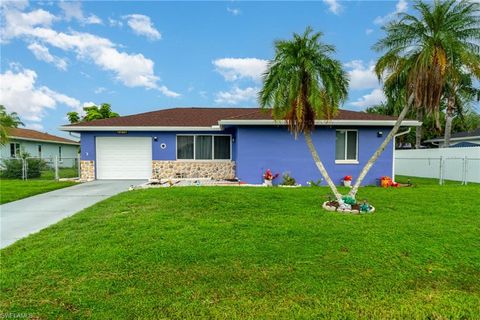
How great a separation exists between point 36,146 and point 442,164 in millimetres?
29555

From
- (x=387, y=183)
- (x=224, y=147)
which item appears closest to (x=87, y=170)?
(x=224, y=147)

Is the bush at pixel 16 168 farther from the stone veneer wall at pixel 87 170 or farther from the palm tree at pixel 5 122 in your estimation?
the stone veneer wall at pixel 87 170

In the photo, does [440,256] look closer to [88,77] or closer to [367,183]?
[367,183]

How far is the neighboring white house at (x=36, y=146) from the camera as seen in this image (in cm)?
2161

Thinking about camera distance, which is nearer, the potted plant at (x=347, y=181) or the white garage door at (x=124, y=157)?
the potted plant at (x=347, y=181)

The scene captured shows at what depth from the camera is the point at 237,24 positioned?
15305 millimetres

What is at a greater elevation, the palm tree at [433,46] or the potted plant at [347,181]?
the palm tree at [433,46]

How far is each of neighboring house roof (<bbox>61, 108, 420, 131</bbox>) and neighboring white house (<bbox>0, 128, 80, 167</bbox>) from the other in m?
6.05

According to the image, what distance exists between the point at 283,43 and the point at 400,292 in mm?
5574

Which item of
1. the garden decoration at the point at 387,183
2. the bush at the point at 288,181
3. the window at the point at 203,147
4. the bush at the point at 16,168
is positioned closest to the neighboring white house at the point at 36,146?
the bush at the point at 16,168

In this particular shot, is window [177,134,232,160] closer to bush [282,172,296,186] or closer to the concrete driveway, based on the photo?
bush [282,172,296,186]

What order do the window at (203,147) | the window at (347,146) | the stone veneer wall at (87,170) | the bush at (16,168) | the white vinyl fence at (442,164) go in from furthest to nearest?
the bush at (16,168), the white vinyl fence at (442,164), the window at (203,147), the stone veneer wall at (87,170), the window at (347,146)

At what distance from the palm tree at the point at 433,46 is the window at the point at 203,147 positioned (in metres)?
8.51

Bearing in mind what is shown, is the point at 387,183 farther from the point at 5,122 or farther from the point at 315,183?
the point at 5,122
